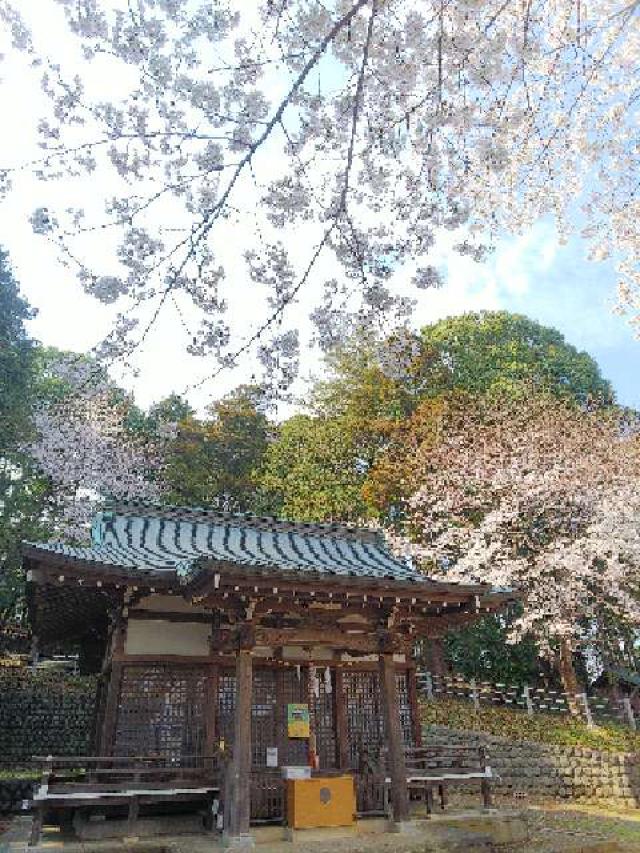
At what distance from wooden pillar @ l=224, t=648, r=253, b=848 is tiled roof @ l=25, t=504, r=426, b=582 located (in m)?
2.46

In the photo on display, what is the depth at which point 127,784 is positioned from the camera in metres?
7.40

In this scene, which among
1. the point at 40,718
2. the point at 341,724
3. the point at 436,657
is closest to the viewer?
the point at 341,724

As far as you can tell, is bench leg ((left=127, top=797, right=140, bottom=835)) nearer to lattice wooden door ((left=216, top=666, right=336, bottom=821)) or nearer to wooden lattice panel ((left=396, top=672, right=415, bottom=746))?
lattice wooden door ((left=216, top=666, right=336, bottom=821))

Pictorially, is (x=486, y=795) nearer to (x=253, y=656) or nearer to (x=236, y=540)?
(x=253, y=656)

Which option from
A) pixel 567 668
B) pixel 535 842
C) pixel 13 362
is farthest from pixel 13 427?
pixel 567 668

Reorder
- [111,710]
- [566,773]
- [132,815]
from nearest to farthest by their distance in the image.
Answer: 1. [132,815]
2. [111,710]
3. [566,773]

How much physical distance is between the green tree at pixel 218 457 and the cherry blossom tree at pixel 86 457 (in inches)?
34.9

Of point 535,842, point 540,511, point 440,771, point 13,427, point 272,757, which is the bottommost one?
point 535,842

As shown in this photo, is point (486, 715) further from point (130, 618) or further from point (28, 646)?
point (28, 646)

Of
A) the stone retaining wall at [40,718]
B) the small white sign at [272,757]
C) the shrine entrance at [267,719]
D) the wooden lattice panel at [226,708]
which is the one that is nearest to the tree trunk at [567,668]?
the shrine entrance at [267,719]

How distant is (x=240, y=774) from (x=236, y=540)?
18.7 feet

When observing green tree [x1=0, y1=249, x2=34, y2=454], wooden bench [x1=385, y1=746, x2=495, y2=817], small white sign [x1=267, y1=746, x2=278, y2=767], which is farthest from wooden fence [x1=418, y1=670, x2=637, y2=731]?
green tree [x1=0, y1=249, x2=34, y2=454]

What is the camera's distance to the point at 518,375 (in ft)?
82.6

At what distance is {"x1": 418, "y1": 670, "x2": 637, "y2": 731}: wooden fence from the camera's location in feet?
54.3
